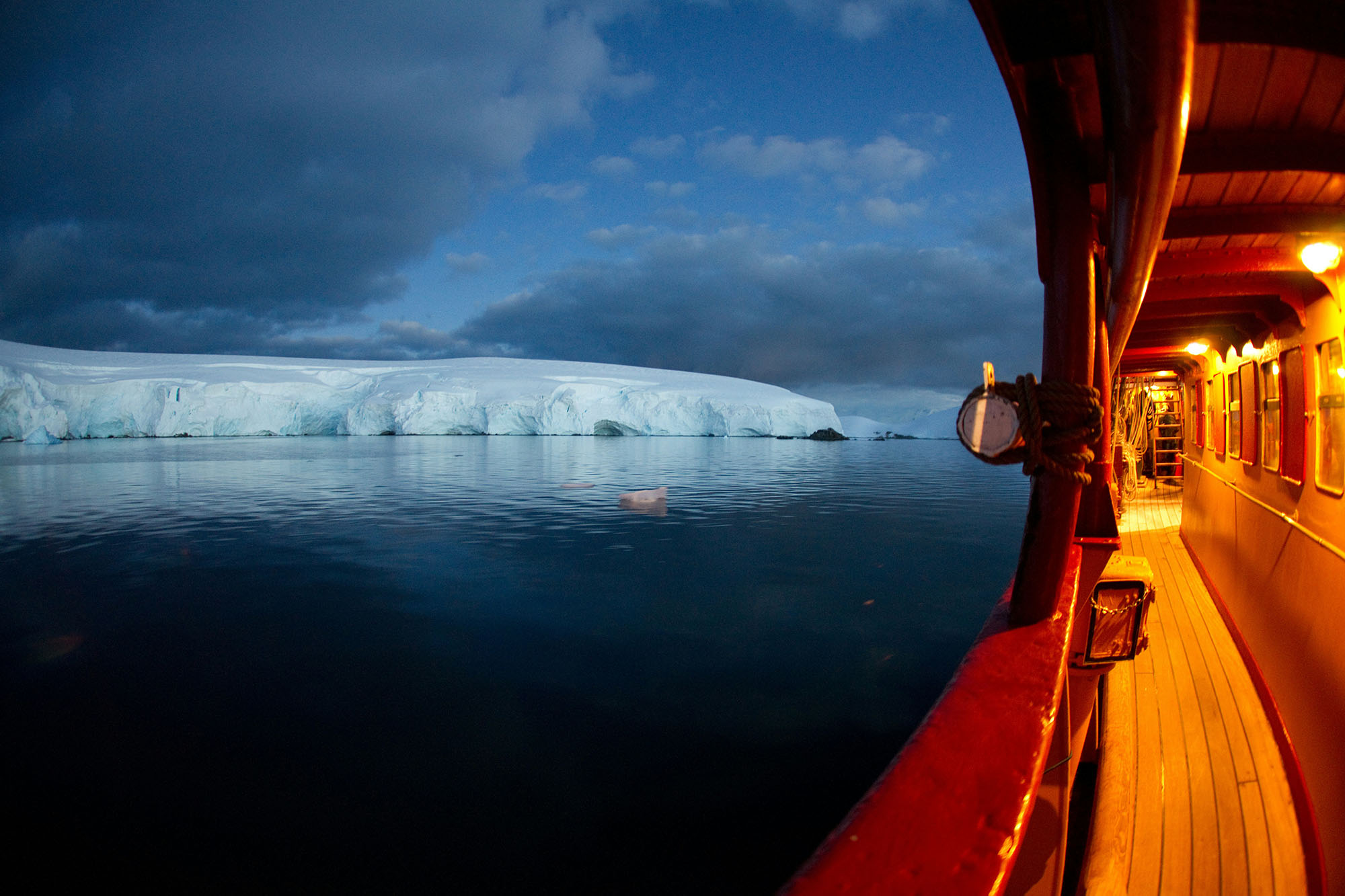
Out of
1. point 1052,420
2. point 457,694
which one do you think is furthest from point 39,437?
point 1052,420

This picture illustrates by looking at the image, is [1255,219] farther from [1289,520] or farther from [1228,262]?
[1289,520]

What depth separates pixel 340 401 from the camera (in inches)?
1993

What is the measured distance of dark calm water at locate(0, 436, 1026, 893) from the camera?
3.09 m

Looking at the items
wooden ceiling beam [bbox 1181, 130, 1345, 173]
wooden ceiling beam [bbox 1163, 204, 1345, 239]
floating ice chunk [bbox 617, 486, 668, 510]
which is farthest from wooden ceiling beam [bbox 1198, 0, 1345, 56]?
floating ice chunk [bbox 617, 486, 668, 510]

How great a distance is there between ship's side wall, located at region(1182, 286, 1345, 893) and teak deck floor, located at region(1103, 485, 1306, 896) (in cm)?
12

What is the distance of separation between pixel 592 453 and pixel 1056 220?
105 feet

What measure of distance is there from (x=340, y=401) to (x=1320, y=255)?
56742 millimetres

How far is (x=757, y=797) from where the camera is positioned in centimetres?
356

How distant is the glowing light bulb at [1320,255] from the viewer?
2656 millimetres

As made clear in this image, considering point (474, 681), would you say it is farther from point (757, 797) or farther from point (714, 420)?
point (714, 420)

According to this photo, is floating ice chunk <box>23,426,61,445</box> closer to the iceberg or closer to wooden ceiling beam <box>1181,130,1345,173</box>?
the iceberg

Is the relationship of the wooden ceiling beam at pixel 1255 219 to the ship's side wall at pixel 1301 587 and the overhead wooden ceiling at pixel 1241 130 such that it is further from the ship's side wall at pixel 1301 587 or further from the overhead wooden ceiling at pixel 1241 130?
the ship's side wall at pixel 1301 587

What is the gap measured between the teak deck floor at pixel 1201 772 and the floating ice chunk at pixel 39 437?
182 feet

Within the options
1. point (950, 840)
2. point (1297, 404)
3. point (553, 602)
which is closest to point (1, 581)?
point (553, 602)
